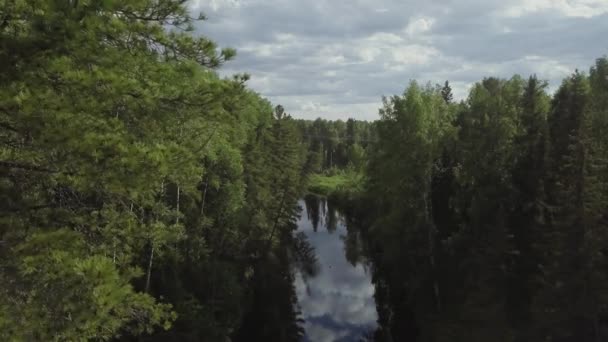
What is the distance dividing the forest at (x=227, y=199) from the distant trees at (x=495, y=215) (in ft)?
0.31

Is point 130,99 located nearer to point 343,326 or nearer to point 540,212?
point 540,212

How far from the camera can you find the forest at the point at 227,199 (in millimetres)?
6320

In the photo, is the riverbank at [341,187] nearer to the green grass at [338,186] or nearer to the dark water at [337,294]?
the green grass at [338,186]

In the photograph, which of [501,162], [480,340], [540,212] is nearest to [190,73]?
[480,340]

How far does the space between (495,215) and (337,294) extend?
44.8ft

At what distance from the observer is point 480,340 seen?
20.5 metres

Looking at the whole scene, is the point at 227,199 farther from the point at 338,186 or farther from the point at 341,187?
the point at 338,186

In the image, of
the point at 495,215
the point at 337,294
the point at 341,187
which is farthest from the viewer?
the point at 341,187

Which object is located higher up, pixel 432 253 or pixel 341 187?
pixel 341 187

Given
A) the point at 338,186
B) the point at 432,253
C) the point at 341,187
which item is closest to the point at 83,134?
the point at 432,253

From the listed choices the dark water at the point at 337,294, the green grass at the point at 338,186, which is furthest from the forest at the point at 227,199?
the green grass at the point at 338,186

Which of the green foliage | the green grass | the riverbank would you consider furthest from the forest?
the green grass

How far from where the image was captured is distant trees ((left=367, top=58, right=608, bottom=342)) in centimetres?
1850

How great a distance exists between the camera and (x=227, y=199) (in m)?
25.8
